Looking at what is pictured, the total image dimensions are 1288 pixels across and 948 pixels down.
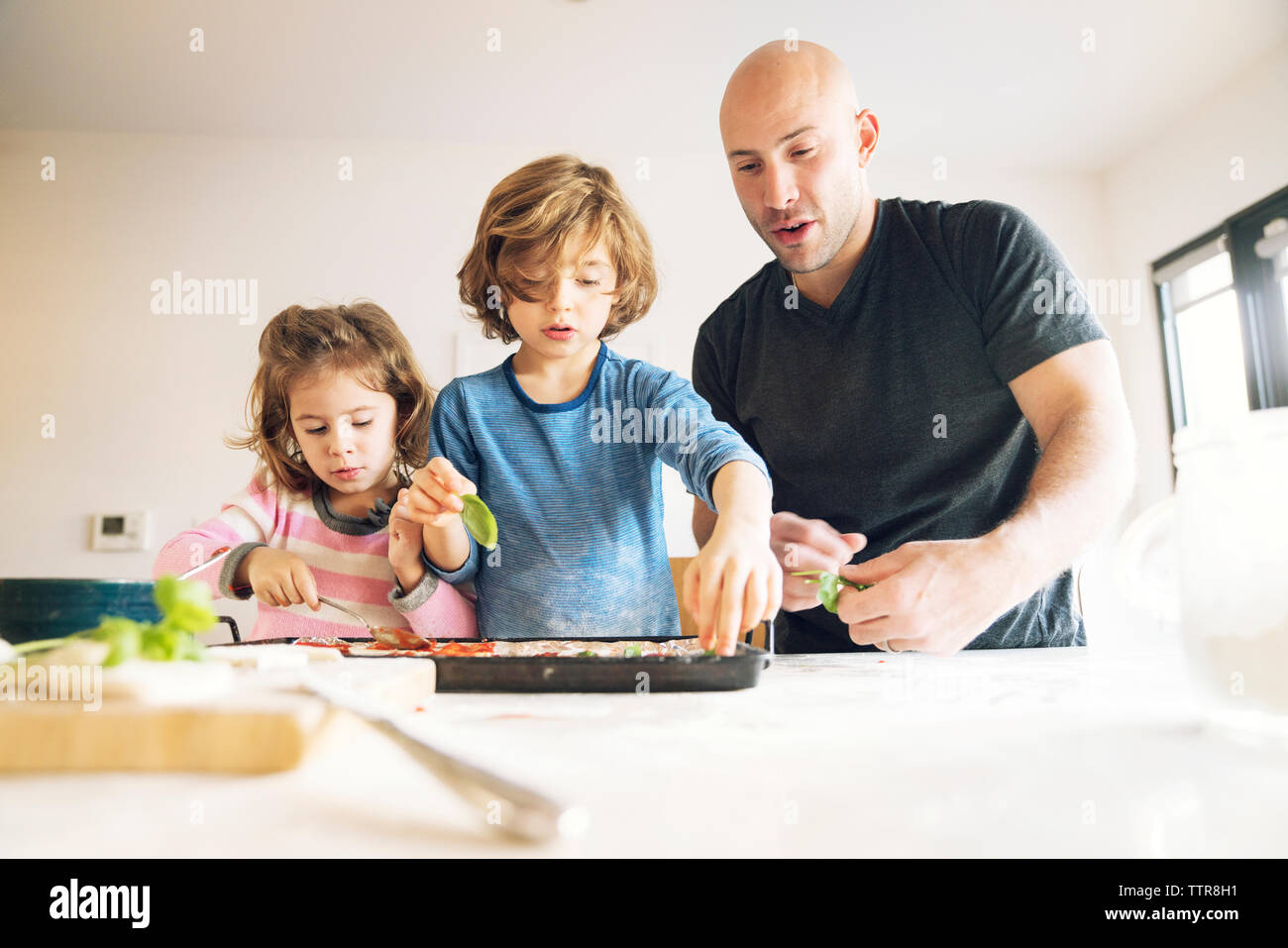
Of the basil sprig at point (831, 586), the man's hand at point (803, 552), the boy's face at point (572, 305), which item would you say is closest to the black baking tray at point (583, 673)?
the basil sprig at point (831, 586)

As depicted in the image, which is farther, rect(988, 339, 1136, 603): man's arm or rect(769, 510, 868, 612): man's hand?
rect(769, 510, 868, 612): man's hand

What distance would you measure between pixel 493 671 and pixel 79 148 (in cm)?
390

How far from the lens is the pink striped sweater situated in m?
1.31

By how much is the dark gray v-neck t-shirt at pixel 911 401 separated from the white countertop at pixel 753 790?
81cm

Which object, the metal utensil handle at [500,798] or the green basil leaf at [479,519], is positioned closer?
the metal utensil handle at [500,798]

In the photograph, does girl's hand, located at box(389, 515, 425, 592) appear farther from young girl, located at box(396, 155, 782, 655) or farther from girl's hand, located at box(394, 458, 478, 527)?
girl's hand, located at box(394, 458, 478, 527)

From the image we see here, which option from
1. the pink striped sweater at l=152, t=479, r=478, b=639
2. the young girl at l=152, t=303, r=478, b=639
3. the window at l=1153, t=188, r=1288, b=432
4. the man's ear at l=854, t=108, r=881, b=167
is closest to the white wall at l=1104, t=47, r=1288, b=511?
the window at l=1153, t=188, r=1288, b=432

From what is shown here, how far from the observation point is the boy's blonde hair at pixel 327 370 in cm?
146

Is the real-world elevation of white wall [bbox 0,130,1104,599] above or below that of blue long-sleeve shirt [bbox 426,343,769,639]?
above

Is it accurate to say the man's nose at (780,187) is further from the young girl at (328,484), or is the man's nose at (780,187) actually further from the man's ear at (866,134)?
the young girl at (328,484)

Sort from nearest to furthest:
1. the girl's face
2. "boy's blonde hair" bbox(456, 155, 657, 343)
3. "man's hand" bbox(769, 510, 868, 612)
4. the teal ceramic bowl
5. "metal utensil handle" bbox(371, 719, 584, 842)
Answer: "metal utensil handle" bbox(371, 719, 584, 842), the teal ceramic bowl, "man's hand" bbox(769, 510, 868, 612), "boy's blonde hair" bbox(456, 155, 657, 343), the girl's face

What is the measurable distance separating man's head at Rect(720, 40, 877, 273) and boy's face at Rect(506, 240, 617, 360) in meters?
0.29
